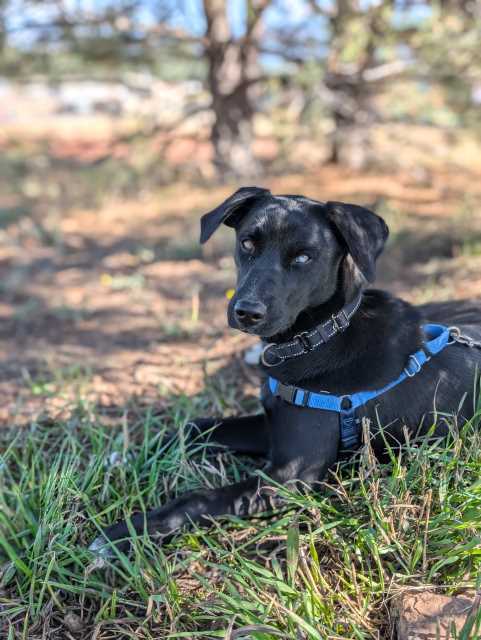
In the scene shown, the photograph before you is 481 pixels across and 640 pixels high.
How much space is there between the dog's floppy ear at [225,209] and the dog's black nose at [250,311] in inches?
15.9

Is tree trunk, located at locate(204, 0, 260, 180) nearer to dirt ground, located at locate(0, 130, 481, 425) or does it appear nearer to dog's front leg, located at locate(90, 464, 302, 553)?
dirt ground, located at locate(0, 130, 481, 425)

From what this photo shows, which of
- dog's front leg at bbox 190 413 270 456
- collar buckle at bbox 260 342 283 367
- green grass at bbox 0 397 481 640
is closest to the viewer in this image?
green grass at bbox 0 397 481 640

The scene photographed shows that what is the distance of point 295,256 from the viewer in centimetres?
229

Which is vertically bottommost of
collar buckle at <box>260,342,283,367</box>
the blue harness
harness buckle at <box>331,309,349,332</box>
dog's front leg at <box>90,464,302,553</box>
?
dog's front leg at <box>90,464,302,553</box>

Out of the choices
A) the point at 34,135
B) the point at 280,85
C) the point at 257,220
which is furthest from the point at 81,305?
the point at 34,135

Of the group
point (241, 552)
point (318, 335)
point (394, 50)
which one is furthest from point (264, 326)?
point (394, 50)

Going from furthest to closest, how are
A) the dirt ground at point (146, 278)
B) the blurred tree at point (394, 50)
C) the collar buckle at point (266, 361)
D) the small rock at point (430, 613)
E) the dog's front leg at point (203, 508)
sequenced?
the blurred tree at point (394, 50) < the dirt ground at point (146, 278) < the collar buckle at point (266, 361) < the dog's front leg at point (203, 508) < the small rock at point (430, 613)

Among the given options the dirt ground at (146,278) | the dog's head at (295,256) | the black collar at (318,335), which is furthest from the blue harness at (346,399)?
the dirt ground at (146,278)

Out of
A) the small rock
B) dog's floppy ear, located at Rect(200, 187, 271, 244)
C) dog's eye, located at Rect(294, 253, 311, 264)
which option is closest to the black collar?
dog's eye, located at Rect(294, 253, 311, 264)

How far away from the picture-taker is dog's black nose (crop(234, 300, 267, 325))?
6.94 feet

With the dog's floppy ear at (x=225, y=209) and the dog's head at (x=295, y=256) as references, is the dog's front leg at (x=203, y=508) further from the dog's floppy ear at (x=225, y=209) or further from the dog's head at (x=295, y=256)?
the dog's floppy ear at (x=225, y=209)

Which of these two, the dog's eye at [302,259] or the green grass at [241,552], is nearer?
the green grass at [241,552]

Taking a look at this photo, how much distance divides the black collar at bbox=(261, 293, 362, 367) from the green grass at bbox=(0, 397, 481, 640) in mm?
437

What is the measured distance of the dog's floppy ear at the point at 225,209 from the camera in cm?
242
